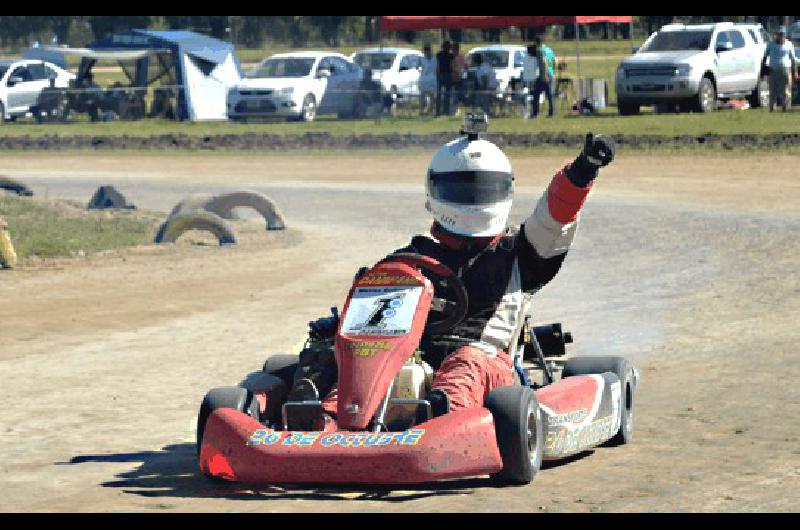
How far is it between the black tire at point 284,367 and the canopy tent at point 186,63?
28.7 meters

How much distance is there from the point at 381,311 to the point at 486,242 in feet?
2.82

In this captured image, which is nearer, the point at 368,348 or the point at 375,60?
the point at 368,348

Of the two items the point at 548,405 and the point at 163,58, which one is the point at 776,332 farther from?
the point at 163,58

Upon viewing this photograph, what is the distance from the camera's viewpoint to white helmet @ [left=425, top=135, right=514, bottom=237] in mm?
8414

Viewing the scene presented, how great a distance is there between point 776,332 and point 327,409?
15.4ft

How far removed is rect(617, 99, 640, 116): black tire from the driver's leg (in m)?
24.8

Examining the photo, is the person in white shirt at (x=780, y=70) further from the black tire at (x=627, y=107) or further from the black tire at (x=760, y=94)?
the black tire at (x=627, y=107)

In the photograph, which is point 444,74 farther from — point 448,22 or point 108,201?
point 108,201

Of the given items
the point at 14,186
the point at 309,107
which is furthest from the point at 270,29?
the point at 14,186

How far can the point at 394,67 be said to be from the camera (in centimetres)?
3678

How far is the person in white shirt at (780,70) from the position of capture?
3138cm

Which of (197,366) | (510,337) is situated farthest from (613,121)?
(510,337)

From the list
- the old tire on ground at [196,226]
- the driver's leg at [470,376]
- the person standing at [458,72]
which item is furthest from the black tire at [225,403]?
the person standing at [458,72]

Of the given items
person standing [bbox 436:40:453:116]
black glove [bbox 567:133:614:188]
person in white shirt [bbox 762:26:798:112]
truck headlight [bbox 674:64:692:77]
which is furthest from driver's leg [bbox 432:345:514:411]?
person standing [bbox 436:40:453:116]
